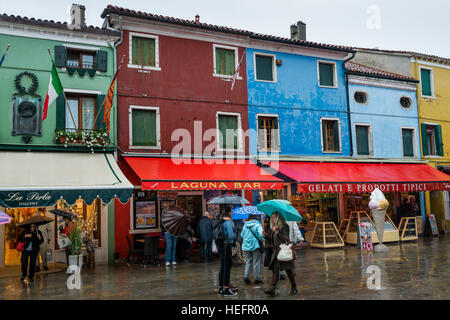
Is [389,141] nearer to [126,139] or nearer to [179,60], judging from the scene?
[179,60]

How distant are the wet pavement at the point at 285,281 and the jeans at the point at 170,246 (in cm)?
34

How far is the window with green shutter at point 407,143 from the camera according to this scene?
20750 mm

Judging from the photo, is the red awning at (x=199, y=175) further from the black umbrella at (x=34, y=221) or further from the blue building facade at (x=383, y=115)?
the blue building facade at (x=383, y=115)

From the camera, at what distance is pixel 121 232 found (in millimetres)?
14398

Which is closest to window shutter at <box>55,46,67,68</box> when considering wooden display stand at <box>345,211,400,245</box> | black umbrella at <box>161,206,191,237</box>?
black umbrella at <box>161,206,191,237</box>

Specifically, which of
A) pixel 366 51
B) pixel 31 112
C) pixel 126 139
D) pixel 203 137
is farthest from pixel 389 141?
pixel 31 112

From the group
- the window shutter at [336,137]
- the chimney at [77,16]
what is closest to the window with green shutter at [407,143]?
the window shutter at [336,137]

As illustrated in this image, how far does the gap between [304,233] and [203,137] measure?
6140 mm

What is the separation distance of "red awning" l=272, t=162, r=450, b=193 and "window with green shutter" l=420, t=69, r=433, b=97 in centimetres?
426

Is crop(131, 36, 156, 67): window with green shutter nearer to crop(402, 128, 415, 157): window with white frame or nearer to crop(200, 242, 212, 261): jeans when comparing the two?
crop(200, 242, 212, 261): jeans

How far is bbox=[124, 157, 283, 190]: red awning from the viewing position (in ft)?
45.0

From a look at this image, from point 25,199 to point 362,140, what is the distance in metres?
14.7

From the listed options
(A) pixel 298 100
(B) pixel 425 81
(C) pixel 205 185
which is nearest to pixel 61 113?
(C) pixel 205 185

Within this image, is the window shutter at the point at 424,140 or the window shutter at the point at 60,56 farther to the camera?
the window shutter at the point at 424,140
